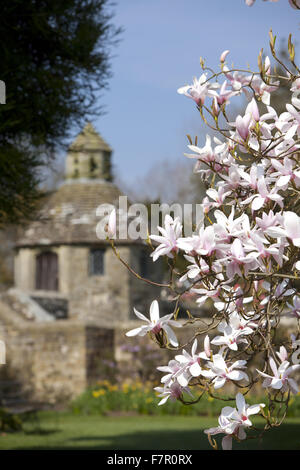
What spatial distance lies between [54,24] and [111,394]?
36.6 feet

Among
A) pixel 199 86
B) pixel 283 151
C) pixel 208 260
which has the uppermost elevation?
pixel 199 86

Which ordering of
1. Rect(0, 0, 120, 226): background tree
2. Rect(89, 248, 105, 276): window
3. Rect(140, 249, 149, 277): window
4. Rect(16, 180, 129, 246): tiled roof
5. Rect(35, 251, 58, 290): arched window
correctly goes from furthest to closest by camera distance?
1. Rect(35, 251, 58, 290): arched window
2. Rect(140, 249, 149, 277): window
3. Rect(89, 248, 105, 276): window
4. Rect(16, 180, 129, 246): tiled roof
5. Rect(0, 0, 120, 226): background tree

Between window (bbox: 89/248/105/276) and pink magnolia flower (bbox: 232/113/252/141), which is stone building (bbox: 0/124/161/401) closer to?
window (bbox: 89/248/105/276)

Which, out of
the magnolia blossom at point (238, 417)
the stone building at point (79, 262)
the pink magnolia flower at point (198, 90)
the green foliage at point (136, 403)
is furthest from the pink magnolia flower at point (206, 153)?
the stone building at point (79, 262)

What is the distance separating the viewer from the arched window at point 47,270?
110 ft

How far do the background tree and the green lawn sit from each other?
4.40 m

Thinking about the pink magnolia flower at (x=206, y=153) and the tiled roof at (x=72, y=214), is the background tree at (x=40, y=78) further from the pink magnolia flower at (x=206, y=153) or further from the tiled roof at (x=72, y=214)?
the tiled roof at (x=72, y=214)

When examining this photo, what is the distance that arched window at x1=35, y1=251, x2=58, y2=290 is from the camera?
33500 mm

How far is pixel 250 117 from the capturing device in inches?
170

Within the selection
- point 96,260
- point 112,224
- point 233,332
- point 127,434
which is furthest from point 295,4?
point 96,260

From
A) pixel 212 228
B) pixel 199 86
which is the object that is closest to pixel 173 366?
pixel 212 228

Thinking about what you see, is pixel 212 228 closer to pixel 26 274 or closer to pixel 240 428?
pixel 240 428

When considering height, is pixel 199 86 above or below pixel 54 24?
below

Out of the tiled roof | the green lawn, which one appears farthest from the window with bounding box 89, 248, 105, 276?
the green lawn
